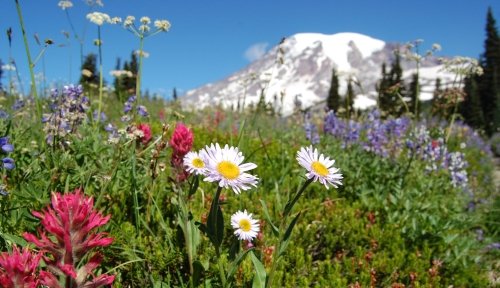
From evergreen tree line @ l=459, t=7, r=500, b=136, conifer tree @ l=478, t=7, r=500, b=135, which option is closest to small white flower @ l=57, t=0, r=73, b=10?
evergreen tree line @ l=459, t=7, r=500, b=136

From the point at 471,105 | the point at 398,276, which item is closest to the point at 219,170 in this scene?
the point at 398,276

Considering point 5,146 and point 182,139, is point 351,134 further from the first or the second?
point 5,146

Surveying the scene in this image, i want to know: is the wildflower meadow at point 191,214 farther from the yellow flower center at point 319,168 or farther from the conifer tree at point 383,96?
the conifer tree at point 383,96

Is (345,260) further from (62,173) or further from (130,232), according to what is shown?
(62,173)

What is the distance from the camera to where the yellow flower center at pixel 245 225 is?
2.30m

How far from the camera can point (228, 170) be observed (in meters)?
1.77

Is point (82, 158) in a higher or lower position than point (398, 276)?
higher

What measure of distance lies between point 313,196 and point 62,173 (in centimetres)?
283

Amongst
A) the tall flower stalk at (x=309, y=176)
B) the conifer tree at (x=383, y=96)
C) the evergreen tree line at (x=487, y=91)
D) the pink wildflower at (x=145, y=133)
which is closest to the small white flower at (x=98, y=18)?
the pink wildflower at (x=145, y=133)

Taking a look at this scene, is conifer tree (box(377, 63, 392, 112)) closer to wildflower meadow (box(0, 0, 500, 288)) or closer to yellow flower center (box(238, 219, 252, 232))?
wildflower meadow (box(0, 0, 500, 288))

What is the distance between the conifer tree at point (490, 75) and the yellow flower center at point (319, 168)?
48163mm

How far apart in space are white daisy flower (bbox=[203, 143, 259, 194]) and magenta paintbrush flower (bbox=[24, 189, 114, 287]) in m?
0.49

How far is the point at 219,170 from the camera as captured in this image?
5.77ft

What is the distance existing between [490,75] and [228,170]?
63.3 metres
